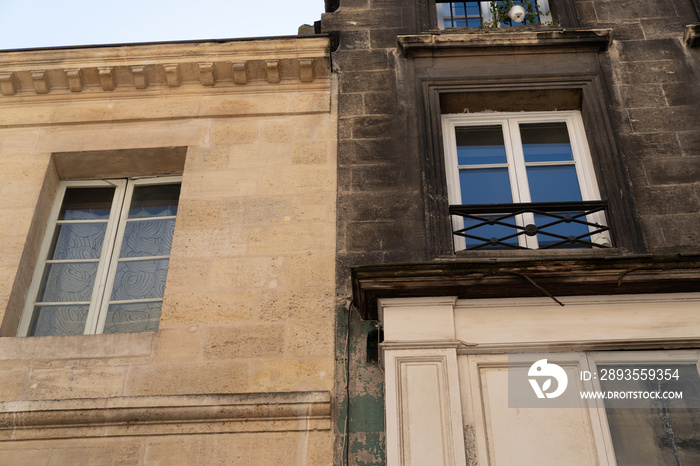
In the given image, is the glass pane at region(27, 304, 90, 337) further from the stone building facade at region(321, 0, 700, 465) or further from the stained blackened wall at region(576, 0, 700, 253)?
the stained blackened wall at region(576, 0, 700, 253)

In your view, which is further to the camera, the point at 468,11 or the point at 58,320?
the point at 468,11

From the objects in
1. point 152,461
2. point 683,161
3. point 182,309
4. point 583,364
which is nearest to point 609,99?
point 683,161

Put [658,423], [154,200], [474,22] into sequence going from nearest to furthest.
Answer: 1. [658,423]
2. [154,200]
3. [474,22]

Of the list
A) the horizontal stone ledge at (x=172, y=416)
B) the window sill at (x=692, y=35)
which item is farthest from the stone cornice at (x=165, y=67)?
the window sill at (x=692, y=35)

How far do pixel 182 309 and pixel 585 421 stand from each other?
2.80 meters

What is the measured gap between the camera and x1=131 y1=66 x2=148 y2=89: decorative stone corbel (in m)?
6.80

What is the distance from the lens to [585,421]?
14.4 ft

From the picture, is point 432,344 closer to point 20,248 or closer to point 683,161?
point 683,161

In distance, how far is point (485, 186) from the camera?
6.14 meters

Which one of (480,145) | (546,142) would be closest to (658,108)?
(546,142)

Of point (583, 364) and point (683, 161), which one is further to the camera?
point (683, 161)

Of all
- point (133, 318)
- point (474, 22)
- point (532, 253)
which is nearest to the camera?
point (532, 253)

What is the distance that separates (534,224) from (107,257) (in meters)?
3.37

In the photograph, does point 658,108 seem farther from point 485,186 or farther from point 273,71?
point 273,71
